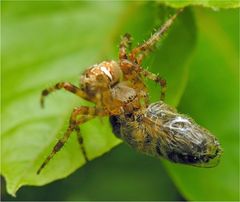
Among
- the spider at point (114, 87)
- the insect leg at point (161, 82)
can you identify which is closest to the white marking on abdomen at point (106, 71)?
the spider at point (114, 87)

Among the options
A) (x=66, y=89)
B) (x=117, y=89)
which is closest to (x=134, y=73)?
(x=117, y=89)

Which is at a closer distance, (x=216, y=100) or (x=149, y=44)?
(x=149, y=44)

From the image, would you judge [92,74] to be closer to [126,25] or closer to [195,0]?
[126,25]

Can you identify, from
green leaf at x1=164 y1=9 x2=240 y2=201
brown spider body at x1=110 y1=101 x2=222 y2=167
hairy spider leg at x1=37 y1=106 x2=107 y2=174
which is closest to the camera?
brown spider body at x1=110 y1=101 x2=222 y2=167

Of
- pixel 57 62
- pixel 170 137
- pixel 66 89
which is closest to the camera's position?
pixel 170 137

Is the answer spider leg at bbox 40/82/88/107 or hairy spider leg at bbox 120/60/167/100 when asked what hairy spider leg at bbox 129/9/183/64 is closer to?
hairy spider leg at bbox 120/60/167/100

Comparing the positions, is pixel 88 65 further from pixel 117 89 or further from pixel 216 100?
pixel 216 100

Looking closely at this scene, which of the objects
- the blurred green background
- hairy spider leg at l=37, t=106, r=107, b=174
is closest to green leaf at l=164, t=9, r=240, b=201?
the blurred green background
